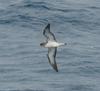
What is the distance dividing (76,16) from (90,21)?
988mm

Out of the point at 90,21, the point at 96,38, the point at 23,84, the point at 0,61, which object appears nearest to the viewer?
the point at 23,84

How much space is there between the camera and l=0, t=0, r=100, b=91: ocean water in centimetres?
3039

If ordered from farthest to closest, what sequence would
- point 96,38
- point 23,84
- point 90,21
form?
1. point 90,21
2. point 96,38
3. point 23,84

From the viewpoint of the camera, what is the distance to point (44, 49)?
34250mm

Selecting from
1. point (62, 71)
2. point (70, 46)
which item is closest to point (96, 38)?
point (70, 46)

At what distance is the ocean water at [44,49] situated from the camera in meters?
30.4

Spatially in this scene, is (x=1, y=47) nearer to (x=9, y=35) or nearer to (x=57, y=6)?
(x=9, y=35)

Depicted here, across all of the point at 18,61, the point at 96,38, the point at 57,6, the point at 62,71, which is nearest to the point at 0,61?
the point at 18,61

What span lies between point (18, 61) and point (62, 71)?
213cm

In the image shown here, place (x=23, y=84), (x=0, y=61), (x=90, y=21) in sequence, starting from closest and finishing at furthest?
(x=23, y=84)
(x=0, y=61)
(x=90, y=21)

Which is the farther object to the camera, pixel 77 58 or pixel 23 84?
pixel 77 58

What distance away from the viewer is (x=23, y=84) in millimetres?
30234

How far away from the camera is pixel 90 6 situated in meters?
39.7

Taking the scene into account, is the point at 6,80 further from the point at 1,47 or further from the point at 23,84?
the point at 1,47
